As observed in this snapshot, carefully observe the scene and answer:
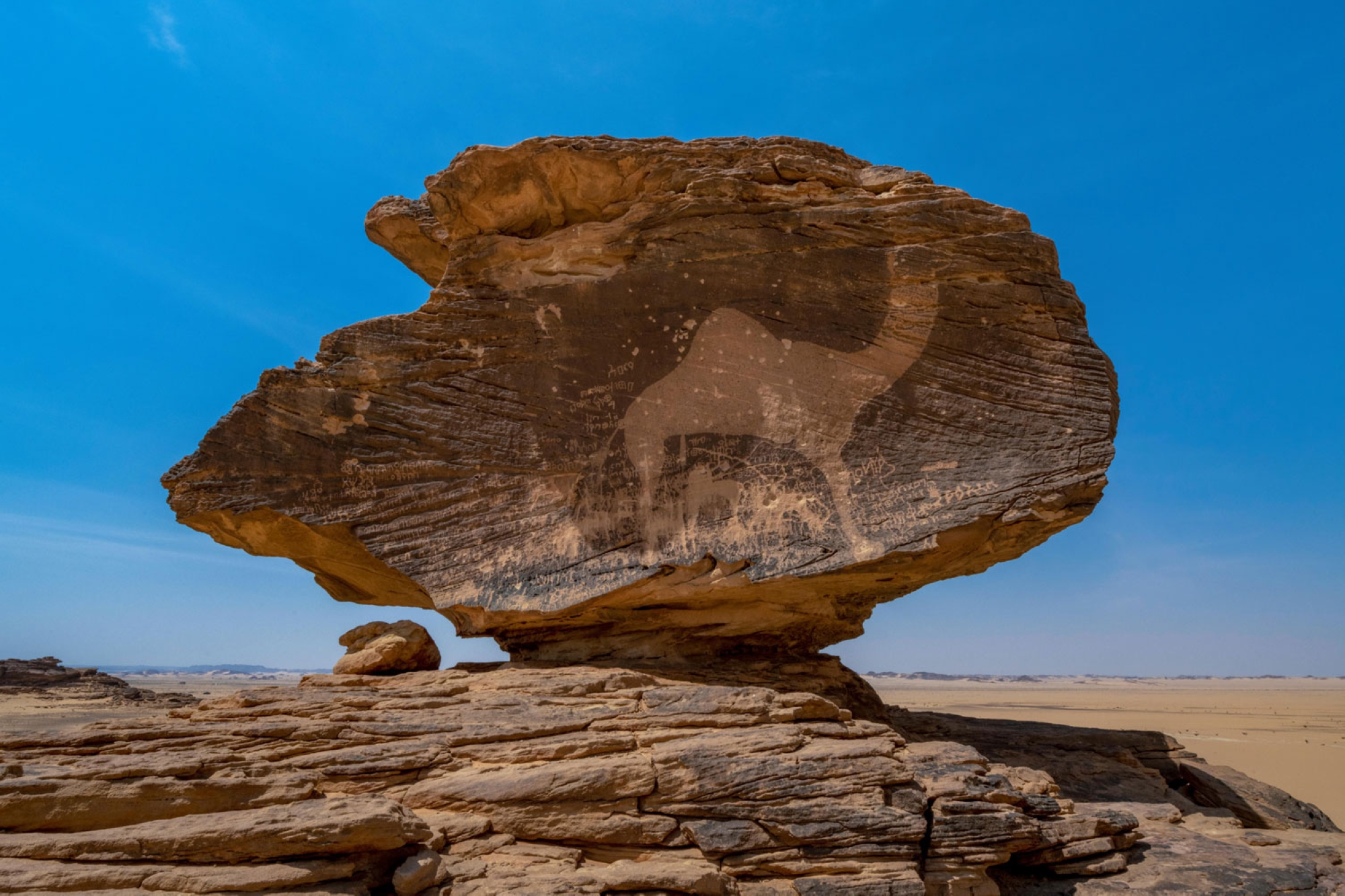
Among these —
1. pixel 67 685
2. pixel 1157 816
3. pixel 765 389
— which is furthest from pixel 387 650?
pixel 67 685

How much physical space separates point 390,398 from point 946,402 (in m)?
6.89

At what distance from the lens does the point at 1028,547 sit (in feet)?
29.9

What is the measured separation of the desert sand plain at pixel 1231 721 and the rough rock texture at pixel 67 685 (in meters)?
24.7

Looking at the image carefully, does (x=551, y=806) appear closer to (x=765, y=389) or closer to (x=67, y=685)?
(x=765, y=389)

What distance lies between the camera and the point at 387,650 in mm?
9102

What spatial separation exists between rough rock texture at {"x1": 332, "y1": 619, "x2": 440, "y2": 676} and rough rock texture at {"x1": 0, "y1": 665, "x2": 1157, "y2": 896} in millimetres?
996

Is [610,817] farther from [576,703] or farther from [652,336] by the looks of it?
[652,336]

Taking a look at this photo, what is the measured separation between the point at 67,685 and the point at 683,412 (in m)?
28.9

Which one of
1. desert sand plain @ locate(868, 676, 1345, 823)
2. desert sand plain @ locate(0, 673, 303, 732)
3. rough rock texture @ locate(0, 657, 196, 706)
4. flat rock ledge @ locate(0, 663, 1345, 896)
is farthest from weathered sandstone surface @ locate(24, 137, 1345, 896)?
rough rock texture @ locate(0, 657, 196, 706)

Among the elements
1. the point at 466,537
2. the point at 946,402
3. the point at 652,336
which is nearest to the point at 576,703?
the point at 466,537

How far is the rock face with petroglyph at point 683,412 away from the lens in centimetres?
883

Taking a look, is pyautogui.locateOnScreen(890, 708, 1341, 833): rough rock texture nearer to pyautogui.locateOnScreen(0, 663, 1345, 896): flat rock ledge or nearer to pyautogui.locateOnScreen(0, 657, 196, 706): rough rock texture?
pyautogui.locateOnScreen(0, 663, 1345, 896): flat rock ledge

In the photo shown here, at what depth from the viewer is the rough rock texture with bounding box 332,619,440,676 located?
9.10 meters

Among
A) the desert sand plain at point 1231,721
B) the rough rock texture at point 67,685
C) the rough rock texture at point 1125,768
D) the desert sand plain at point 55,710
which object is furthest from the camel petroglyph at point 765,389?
the rough rock texture at point 67,685
